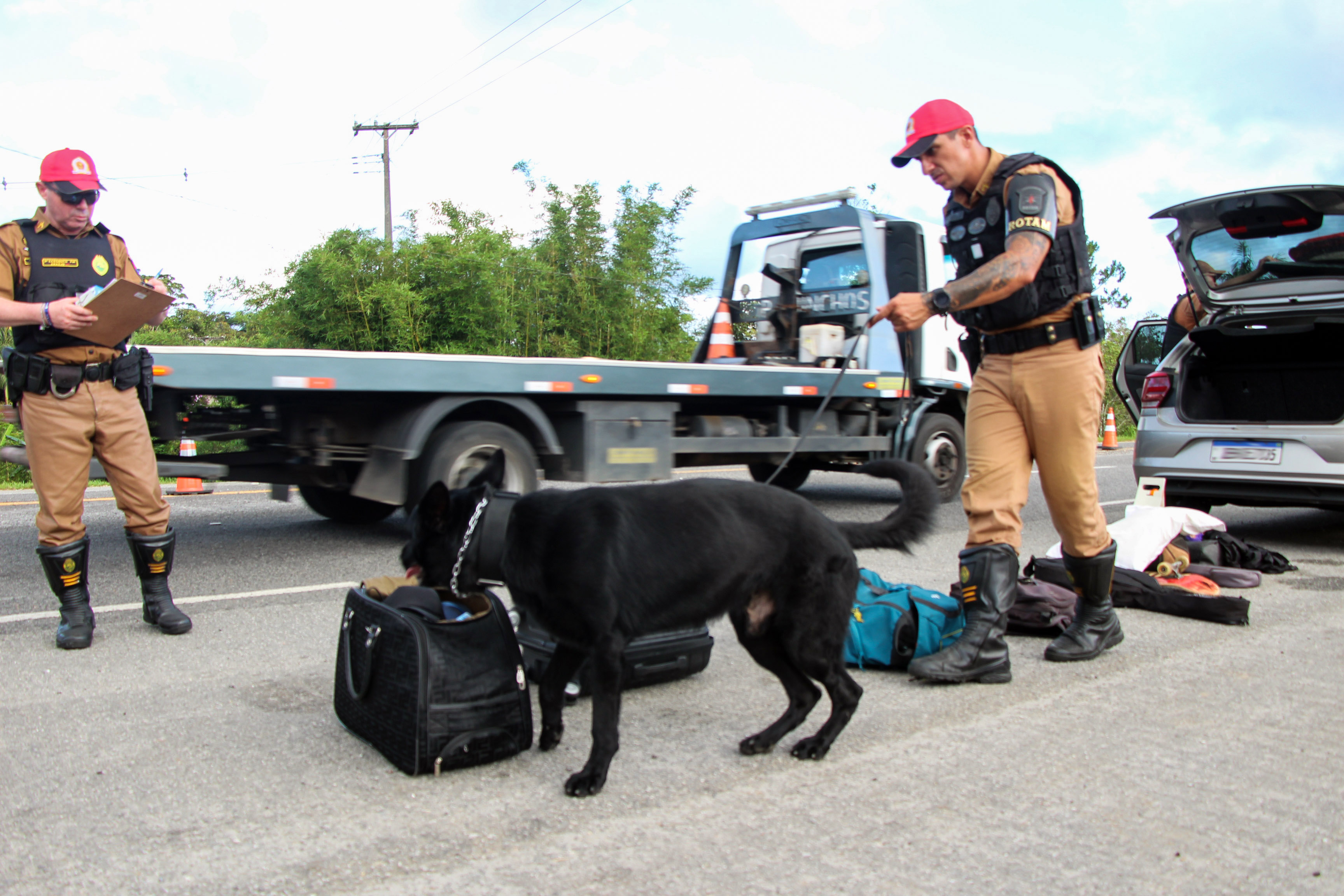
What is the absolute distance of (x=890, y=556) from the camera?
6.28 metres

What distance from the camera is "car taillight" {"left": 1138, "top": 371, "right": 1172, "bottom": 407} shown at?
7.04 meters

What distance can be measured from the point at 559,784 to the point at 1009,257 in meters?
2.44

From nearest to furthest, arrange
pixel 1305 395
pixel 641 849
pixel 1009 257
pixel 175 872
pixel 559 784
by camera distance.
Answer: pixel 175 872 → pixel 641 849 → pixel 559 784 → pixel 1009 257 → pixel 1305 395

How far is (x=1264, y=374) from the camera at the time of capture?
7.13 meters

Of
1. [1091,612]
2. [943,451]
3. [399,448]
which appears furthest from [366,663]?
[943,451]

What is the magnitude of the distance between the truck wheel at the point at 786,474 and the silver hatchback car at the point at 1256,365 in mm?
3190

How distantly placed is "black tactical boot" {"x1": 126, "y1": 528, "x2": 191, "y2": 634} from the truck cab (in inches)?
222

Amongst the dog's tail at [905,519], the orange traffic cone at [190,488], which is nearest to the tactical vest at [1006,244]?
the dog's tail at [905,519]

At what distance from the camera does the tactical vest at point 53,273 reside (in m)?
3.94

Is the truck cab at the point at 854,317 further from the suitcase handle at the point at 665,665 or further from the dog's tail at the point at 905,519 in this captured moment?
the suitcase handle at the point at 665,665

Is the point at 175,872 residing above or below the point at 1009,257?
below

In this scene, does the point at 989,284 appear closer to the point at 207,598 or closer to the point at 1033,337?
the point at 1033,337

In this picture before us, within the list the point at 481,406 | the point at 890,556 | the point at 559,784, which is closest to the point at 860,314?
the point at 890,556

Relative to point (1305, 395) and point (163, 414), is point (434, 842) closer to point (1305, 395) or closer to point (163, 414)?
point (163, 414)
